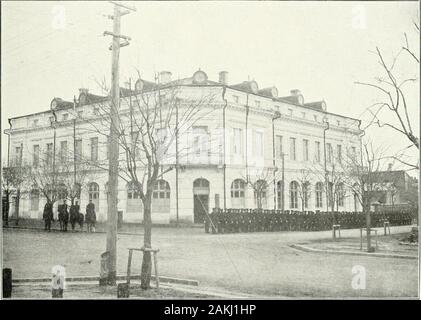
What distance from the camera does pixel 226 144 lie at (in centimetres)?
926

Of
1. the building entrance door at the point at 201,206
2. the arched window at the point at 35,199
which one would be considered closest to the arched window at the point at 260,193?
the building entrance door at the point at 201,206

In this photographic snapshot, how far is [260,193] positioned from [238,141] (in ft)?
5.64

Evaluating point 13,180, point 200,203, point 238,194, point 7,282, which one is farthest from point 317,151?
point 7,282

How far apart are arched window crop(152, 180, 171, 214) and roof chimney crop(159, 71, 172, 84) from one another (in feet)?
13.0

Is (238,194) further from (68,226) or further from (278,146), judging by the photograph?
(68,226)

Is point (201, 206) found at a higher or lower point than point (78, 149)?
lower

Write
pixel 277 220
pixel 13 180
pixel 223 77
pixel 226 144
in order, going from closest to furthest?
pixel 13 180, pixel 223 77, pixel 226 144, pixel 277 220

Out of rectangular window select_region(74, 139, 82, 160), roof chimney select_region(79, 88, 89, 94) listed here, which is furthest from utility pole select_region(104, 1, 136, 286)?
rectangular window select_region(74, 139, 82, 160)

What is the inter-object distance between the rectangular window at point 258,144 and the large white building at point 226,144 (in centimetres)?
2

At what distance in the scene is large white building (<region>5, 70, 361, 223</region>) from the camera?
7.59 meters

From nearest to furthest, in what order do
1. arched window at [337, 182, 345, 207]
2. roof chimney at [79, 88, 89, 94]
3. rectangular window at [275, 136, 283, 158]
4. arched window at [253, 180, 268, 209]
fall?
roof chimney at [79, 88, 89, 94], rectangular window at [275, 136, 283, 158], arched window at [337, 182, 345, 207], arched window at [253, 180, 268, 209]

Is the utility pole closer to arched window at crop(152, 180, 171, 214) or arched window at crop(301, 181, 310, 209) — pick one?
arched window at crop(152, 180, 171, 214)

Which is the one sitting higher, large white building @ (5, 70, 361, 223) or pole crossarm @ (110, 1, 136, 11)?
pole crossarm @ (110, 1, 136, 11)
